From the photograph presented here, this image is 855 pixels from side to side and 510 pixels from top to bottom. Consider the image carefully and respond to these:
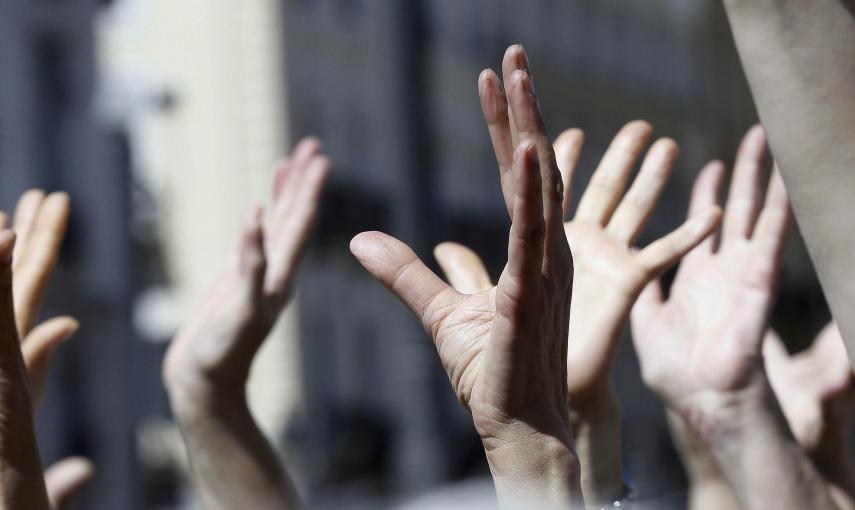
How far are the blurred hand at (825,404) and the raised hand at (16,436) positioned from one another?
1356 mm

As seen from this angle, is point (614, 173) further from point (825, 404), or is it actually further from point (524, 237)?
point (524, 237)

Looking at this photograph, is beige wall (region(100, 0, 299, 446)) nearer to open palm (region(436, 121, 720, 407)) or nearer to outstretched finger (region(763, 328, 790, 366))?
outstretched finger (region(763, 328, 790, 366))

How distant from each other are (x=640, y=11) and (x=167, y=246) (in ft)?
43.9

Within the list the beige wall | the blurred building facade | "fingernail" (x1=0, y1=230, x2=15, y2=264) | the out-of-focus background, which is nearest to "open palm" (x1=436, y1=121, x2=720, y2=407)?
"fingernail" (x1=0, y1=230, x2=15, y2=264)

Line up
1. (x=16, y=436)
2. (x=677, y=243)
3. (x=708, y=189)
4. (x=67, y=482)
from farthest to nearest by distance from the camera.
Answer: (x=708, y=189) < (x=67, y=482) < (x=677, y=243) < (x=16, y=436)

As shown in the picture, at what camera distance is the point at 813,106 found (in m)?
1.74

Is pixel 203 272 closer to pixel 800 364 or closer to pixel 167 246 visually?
pixel 167 246

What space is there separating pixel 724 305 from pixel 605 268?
37cm

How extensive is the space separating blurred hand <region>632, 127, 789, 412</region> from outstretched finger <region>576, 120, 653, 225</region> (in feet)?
0.92

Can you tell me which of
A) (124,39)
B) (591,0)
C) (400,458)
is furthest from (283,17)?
(591,0)

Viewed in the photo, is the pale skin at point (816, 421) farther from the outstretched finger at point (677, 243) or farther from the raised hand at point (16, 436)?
the raised hand at point (16, 436)

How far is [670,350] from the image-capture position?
280 cm

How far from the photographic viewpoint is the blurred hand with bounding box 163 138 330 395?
289cm

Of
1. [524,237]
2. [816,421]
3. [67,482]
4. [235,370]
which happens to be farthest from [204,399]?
[524,237]
